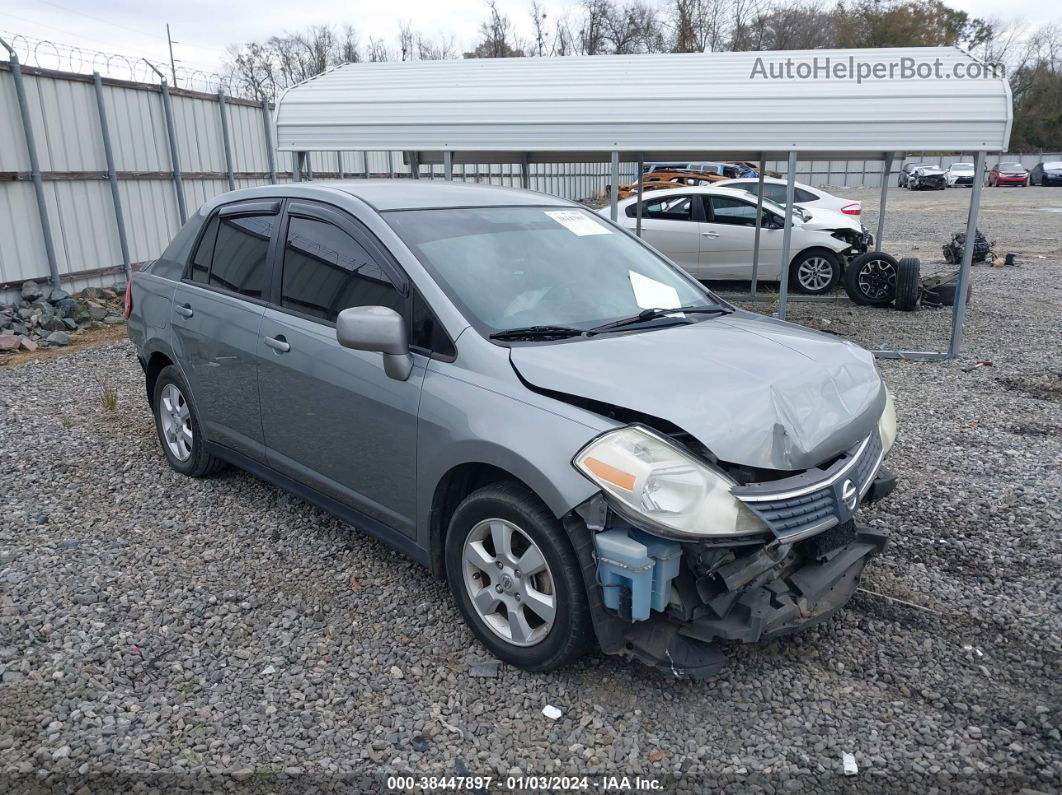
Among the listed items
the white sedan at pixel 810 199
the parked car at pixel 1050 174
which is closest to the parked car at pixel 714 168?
the white sedan at pixel 810 199

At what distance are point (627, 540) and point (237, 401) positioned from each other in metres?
2.54

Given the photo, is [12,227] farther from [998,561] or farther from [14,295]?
[998,561]

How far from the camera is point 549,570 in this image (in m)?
2.92

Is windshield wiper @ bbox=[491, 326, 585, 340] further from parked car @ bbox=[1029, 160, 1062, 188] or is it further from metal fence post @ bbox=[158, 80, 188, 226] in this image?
parked car @ bbox=[1029, 160, 1062, 188]

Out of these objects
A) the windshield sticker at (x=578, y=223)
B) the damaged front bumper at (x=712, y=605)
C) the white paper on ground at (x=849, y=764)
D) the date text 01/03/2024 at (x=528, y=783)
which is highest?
the windshield sticker at (x=578, y=223)

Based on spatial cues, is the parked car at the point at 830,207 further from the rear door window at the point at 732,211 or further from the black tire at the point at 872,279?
the black tire at the point at 872,279

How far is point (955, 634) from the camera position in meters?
3.46

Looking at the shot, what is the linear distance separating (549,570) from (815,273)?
34.9 ft

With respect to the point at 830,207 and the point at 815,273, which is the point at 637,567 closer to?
the point at 815,273

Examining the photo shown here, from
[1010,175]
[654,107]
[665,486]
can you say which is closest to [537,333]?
[665,486]

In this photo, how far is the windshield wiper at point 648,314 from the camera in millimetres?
3471

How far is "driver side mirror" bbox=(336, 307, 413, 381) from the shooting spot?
3168mm

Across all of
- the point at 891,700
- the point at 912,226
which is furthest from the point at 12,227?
the point at 912,226

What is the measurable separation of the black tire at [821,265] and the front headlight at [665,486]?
34.2 ft
